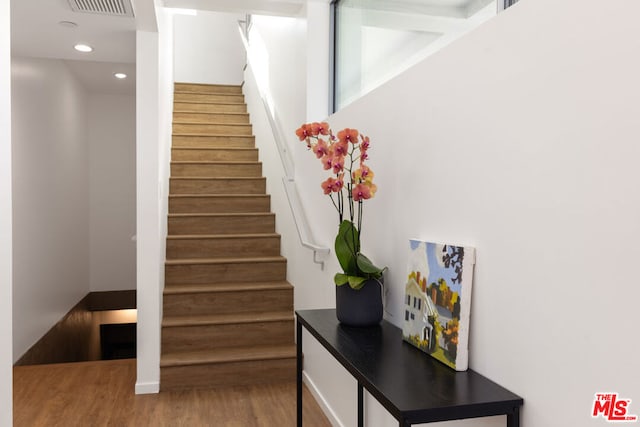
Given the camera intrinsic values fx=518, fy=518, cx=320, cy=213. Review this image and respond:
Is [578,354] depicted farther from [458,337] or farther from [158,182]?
[158,182]

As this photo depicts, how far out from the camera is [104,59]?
3.92 meters

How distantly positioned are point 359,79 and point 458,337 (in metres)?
1.71

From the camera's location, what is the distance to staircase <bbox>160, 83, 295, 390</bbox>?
11.2 ft

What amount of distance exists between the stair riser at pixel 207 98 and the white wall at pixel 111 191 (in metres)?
0.66

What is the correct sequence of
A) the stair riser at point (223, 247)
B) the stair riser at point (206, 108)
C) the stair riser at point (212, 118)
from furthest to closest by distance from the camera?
1. the stair riser at point (206, 108)
2. the stair riser at point (212, 118)
3. the stair riser at point (223, 247)

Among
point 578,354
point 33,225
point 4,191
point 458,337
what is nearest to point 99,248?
point 33,225

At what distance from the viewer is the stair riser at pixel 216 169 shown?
5.06 metres

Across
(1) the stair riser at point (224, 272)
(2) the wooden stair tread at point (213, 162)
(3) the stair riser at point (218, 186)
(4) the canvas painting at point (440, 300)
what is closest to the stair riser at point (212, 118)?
(2) the wooden stair tread at point (213, 162)

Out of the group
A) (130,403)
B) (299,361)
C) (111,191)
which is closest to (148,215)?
(130,403)

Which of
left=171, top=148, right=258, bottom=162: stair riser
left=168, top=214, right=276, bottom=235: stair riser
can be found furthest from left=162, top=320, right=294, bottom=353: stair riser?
left=171, top=148, right=258, bottom=162: stair riser

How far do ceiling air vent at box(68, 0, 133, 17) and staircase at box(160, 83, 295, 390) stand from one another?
1.79 metres

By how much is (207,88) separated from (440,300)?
6.08m

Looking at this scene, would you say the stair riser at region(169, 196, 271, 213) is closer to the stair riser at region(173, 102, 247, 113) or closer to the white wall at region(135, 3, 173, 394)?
the white wall at region(135, 3, 173, 394)

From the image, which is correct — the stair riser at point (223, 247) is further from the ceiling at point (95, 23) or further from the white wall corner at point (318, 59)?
the ceiling at point (95, 23)
